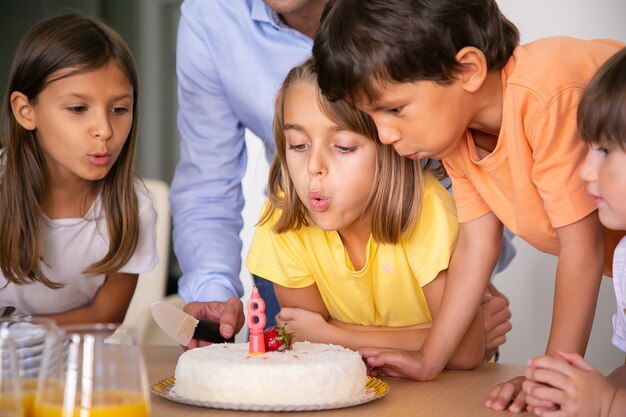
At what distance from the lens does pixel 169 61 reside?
15.1 feet

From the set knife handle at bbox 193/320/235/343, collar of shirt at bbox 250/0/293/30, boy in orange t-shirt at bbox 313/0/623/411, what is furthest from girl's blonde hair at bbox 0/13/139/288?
boy in orange t-shirt at bbox 313/0/623/411

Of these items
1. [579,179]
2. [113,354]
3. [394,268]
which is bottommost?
[394,268]

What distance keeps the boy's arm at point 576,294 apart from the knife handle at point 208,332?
2.14ft

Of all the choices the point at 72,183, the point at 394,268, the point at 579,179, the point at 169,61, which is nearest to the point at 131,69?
the point at 72,183

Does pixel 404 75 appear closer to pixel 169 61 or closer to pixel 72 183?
pixel 72 183

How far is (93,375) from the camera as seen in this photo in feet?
2.70

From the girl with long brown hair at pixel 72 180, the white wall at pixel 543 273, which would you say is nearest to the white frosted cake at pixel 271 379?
the girl with long brown hair at pixel 72 180

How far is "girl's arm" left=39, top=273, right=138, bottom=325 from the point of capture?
2.11m

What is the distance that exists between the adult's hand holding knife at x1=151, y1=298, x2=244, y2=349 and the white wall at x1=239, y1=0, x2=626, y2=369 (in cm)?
130

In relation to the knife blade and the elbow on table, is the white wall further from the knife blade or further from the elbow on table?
the elbow on table

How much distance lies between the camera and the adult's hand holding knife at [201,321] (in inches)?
60.3

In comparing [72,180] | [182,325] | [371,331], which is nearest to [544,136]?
[371,331]

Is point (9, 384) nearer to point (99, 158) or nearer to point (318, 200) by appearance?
point (318, 200)

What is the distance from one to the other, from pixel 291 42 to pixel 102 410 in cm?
146
